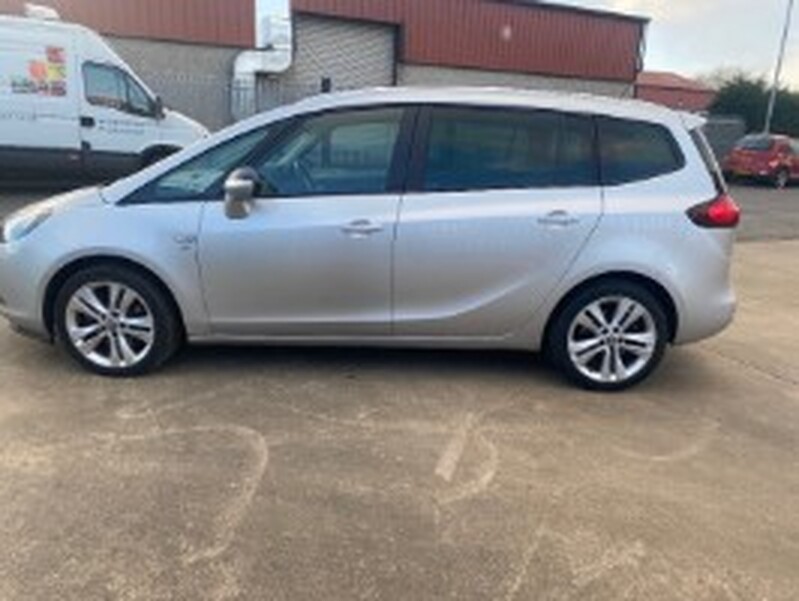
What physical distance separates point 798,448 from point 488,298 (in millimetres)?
1777

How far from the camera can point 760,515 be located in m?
3.43

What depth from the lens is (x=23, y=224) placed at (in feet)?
15.0

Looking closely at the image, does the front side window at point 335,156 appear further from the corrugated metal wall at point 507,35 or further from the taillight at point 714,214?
the corrugated metal wall at point 507,35

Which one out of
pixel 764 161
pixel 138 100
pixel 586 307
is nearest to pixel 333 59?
pixel 138 100

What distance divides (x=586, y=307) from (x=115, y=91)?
9.97 m

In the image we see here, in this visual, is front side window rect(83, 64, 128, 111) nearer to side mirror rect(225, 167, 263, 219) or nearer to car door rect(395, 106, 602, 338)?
side mirror rect(225, 167, 263, 219)

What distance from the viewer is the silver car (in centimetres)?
443

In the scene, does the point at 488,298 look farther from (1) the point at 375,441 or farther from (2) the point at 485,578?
(2) the point at 485,578

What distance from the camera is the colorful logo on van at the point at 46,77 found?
11.7 m

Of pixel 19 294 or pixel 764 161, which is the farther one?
pixel 764 161

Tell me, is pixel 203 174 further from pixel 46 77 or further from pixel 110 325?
pixel 46 77

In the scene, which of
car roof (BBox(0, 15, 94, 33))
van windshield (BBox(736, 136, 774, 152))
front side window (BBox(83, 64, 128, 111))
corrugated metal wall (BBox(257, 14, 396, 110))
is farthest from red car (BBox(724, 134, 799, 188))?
car roof (BBox(0, 15, 94, 33))

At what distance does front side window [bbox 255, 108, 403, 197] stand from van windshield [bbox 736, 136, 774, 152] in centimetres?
2190

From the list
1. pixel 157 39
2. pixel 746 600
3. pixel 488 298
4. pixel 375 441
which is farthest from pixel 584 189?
pixel 157 39
